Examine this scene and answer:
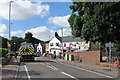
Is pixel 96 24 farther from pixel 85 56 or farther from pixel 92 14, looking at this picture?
pixel 85 56

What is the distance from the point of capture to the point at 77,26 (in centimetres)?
2153

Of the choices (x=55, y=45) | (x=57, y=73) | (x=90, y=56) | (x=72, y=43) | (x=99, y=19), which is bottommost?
(x=57, y=73)

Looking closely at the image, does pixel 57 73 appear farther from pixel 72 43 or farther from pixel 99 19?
pixel 72 43

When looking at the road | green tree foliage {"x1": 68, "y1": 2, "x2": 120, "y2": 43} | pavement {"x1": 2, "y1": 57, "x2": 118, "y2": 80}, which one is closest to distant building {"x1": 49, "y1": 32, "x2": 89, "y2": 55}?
green tree foliage {"x1": 68, "y1": 2, "x2": 120, "y2": 43}

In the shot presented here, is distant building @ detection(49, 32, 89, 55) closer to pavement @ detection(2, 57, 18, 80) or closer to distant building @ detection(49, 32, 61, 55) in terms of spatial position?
distant building @ detection(49, 32, 61, 55)

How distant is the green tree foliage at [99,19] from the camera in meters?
17.7

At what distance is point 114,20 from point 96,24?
2084 millimetres

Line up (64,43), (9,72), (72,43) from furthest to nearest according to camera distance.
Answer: (64,43)
(72,43)
(9,72)

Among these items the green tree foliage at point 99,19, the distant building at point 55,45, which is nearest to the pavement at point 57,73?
the green tree foliage at point 99,19

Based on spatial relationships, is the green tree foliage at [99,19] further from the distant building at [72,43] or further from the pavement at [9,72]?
the distant building at [72,43]

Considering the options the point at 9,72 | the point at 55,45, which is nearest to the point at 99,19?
the point at 9,72

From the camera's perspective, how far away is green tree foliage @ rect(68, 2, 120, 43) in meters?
17.7

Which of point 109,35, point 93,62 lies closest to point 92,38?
point 109,35

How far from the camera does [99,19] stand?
18.1 metres
